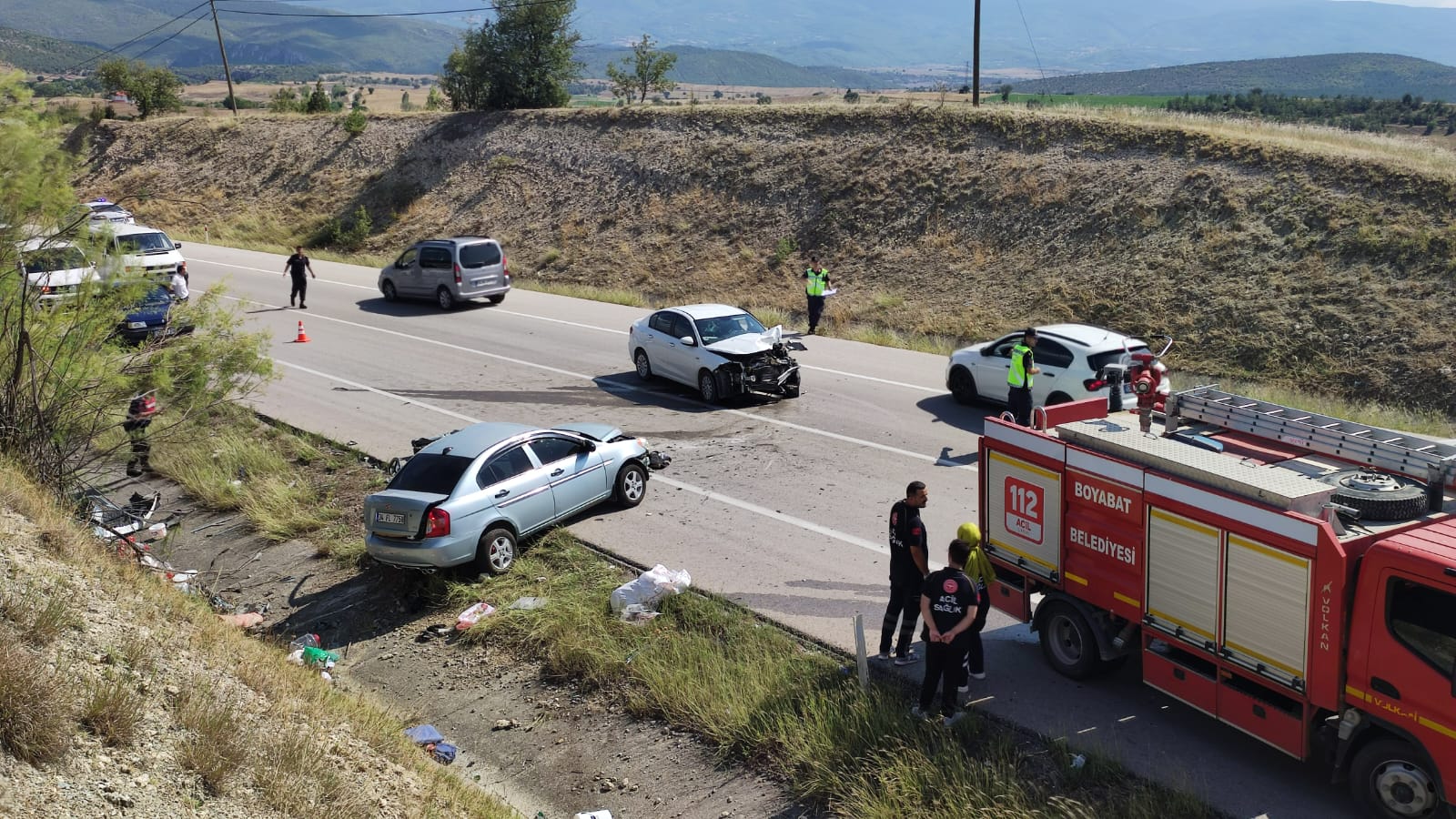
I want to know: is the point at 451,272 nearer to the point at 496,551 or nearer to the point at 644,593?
the point at 496,551

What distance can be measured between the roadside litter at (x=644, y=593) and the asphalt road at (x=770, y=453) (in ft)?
2.14

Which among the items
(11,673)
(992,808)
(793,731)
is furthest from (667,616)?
(11,673)

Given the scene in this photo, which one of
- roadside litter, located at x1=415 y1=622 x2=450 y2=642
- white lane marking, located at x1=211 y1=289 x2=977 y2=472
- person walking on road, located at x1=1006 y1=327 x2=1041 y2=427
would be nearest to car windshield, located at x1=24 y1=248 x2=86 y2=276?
white lane marking, located at x1=211 y1=289 x2=977 y2=472

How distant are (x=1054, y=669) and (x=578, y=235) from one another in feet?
102

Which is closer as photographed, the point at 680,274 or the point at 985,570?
the point at 985,570

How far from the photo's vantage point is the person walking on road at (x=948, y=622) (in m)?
8.23

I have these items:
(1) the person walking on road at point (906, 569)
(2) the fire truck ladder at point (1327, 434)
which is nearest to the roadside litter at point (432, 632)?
(1) the person walking on road at point (906, 569)

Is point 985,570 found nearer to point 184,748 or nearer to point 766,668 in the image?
point 766,668

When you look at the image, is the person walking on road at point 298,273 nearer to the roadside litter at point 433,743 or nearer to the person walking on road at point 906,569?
the roadside litter at point 433,743

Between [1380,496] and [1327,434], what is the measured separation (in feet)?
3.77

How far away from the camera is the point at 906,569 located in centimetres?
932

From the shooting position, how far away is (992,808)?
23.6 ft

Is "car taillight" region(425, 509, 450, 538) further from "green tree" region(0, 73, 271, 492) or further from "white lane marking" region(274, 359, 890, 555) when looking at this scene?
"green tree" region(0, 73, 271, 492)

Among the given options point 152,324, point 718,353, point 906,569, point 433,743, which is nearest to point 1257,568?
point 906,569
